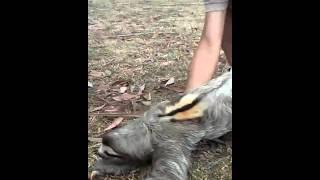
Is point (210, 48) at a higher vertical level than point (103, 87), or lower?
higher

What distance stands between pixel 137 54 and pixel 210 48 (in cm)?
22

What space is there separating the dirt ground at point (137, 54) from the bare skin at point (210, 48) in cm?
2

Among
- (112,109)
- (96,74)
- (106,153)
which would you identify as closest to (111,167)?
(106,153)

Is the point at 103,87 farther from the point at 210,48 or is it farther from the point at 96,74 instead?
the point at 210,48

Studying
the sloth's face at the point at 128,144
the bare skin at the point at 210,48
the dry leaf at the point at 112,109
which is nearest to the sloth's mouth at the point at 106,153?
the sloth's face at the point at 128,144

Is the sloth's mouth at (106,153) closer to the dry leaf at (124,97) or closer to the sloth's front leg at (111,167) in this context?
the sloth's front leg at (111,167)

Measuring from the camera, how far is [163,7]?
1793 millimetres

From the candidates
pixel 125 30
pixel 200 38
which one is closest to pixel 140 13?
pixel 125 30

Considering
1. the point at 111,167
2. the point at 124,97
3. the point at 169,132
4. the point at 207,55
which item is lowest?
the point at 111,167

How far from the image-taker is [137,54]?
1.79 meters

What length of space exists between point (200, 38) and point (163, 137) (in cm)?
31

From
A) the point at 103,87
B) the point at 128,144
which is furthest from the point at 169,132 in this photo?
the point at 103,87
